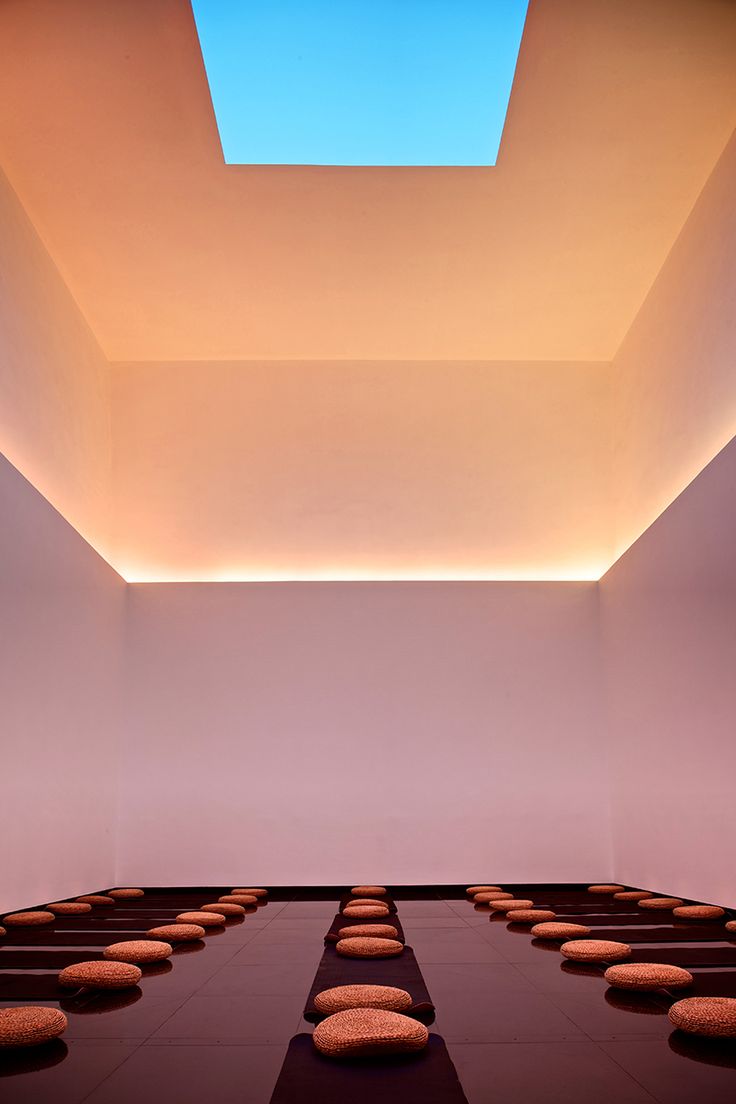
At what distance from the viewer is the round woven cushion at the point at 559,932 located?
319 centimetres

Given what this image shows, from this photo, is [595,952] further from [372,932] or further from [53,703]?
[53,703]

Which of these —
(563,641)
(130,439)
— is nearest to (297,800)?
(563,641)

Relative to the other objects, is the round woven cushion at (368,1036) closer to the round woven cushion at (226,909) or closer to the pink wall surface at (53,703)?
the round woven cushion at (226,909)

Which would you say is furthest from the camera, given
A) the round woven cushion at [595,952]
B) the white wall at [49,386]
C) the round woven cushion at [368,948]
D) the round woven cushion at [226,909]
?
the white wall at [49,386]

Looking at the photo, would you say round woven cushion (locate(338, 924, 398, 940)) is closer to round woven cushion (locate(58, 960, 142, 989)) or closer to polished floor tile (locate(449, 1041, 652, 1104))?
round woven cushion (locate(58, 960, 142, 989))

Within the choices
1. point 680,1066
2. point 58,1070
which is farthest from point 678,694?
point 58,1070

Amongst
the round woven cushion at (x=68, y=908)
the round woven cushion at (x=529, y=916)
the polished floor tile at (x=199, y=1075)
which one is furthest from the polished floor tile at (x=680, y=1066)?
the round woven cushion at (x=68, y=908)

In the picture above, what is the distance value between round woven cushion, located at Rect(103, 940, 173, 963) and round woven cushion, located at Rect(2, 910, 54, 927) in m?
1.01

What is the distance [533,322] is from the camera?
18.9 ft

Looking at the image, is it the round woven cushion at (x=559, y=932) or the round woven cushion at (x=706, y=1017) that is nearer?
the round woven cushion at (x=706, y=1017)

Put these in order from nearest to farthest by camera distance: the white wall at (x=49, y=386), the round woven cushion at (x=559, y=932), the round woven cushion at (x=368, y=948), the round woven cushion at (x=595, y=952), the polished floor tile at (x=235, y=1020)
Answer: the polished floor tile at (x=235, y=1020) < the round woven cushion at (x=595, y=952) < the round woven cushion at (x=368, y=948) < the round woven cushion at (x=559, y=932) < the white wall at (x=49, y=386)

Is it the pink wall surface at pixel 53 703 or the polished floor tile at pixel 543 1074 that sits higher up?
the pink wall surface at pixel 53 703

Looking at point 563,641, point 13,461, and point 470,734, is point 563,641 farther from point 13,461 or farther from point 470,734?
point 13,461

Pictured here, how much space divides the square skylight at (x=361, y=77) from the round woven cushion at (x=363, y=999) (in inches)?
130
